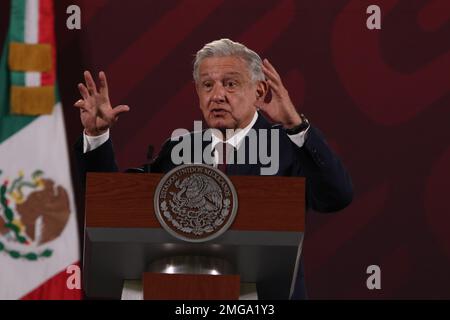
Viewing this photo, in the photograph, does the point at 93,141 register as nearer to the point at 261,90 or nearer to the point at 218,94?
the point at 218,94

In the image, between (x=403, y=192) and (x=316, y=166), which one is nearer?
(x=316, y=166)

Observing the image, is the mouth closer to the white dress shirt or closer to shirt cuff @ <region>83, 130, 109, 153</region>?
the white dress shirt

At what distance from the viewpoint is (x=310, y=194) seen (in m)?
3.36

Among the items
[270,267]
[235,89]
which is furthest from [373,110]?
[270,267]

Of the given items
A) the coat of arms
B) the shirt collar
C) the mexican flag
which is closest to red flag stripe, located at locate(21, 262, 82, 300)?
the mexican flag

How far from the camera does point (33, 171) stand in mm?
5043

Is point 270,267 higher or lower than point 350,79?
lower

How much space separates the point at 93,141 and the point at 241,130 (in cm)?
65

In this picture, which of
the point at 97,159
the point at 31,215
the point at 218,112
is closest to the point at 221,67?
the point at 218,112

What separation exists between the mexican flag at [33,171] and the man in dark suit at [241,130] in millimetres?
1254

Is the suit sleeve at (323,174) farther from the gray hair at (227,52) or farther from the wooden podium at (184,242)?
the gray hair at (227,52)

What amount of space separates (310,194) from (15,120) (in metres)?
2.17
